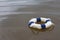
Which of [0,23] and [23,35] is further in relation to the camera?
[0,23]

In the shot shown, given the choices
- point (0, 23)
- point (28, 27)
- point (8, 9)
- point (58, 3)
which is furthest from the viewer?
point (58, 3)

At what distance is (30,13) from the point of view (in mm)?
1763

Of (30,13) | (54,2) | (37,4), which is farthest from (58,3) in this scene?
(30,13)

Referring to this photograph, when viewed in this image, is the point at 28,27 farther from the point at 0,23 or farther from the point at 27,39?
the point at 0,23

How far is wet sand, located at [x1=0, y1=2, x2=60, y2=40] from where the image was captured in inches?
54.6

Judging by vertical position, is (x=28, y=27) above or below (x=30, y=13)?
below

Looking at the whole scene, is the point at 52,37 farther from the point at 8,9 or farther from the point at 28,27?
the point at 8,9

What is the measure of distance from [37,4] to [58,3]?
0.26 meters

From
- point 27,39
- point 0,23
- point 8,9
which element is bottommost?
point 27,39

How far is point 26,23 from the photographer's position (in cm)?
156

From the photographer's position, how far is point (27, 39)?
1.36 meters

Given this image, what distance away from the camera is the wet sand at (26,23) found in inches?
54.6

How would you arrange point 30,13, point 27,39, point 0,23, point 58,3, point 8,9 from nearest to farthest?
point 27,39, point 0,23, point 30,13, point 8,9, point 58,3

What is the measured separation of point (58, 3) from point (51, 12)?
0.28 metres
